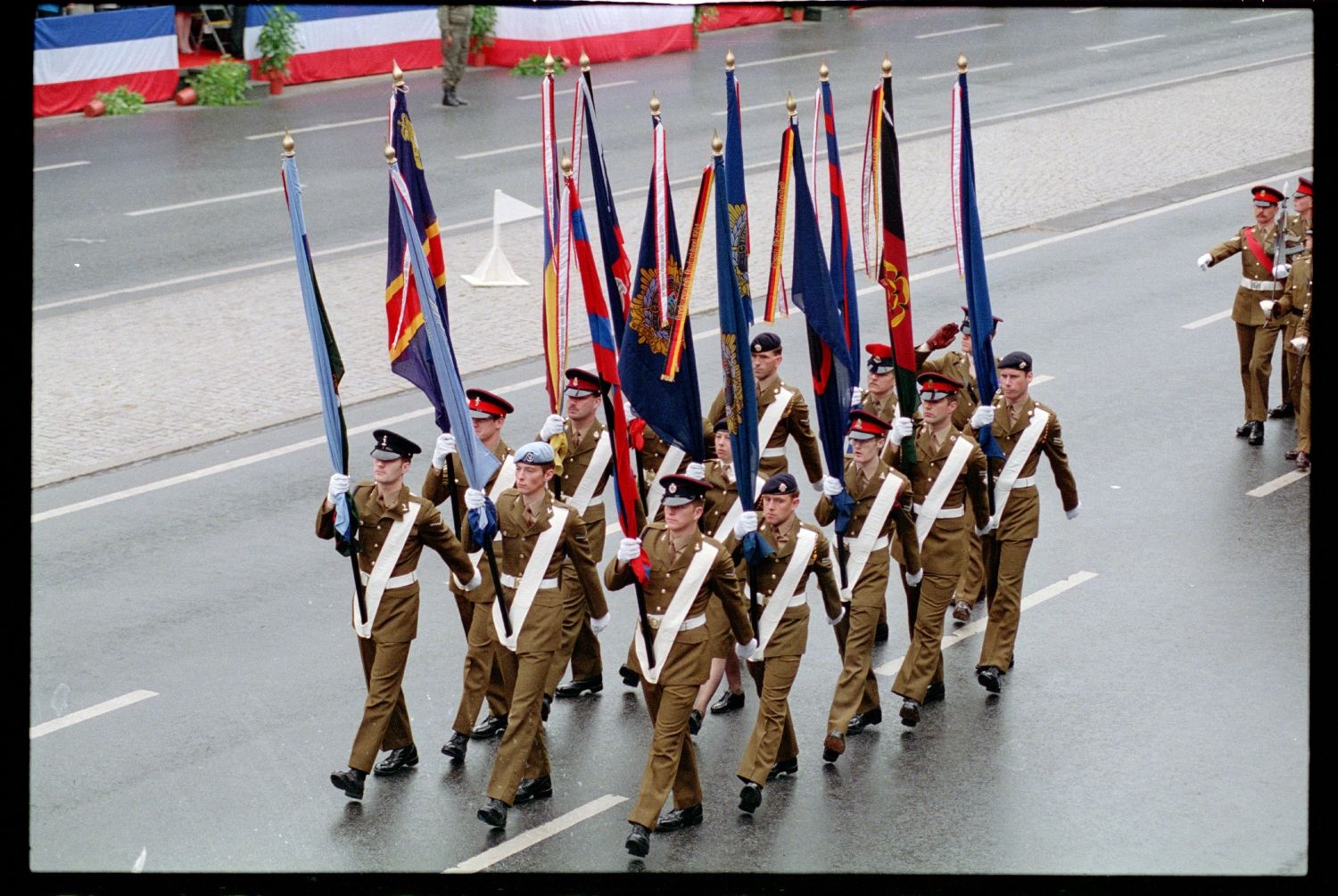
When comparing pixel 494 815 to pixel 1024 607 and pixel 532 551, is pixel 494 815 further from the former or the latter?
pixel 1024 607

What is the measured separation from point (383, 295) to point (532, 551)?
8952 mm

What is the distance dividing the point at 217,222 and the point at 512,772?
12893 millimetres

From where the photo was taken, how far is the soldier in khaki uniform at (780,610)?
Result: 8.80 meters

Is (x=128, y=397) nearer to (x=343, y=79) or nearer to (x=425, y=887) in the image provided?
(x=425, y=887)

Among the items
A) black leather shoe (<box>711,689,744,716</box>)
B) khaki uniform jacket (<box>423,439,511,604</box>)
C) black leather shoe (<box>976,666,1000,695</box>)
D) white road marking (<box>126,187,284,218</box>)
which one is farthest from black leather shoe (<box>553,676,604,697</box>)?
white road marking (<box>126,187,284,218</box>)

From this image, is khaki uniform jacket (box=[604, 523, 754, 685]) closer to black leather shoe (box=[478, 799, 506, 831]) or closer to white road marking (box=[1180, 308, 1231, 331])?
black leather shoe (box=[478, 799, 506, 831])

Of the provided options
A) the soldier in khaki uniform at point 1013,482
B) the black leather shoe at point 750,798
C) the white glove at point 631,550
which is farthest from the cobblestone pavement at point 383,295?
the black leather shoe at point 750,798

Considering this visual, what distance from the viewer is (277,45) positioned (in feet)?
83.7

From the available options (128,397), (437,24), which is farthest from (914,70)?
(128,397)

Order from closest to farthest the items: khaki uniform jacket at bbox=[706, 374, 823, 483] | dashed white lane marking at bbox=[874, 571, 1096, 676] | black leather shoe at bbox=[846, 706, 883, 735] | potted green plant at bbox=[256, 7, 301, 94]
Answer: black leather shoe at bbox=[846, 706, 883, 735]
dashed white lane marking at bbox=[874, 571, 1096, 676]
khaki uniform jacket at bbox=[706, 374, 823, 483]
potted green plant at bbox=[256, 7, 301, 94]

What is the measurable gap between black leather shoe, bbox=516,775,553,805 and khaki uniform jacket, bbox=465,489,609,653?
66 centimetres

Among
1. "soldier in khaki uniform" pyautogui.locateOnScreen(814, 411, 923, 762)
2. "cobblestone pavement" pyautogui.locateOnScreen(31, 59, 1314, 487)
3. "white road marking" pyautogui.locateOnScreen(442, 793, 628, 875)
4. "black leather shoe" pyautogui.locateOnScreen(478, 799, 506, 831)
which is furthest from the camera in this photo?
"cobblestone pavement" pyautogui.locateOnScreen(31, 59, 1314, 487)

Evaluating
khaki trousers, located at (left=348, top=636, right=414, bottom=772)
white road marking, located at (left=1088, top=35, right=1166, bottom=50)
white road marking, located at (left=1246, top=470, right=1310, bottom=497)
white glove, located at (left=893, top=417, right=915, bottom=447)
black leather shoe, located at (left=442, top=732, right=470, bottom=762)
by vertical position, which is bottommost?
white road marking, located at (left=1246, top=470, right=1310, bottom=497)

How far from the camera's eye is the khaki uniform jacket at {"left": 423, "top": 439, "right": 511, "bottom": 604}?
30.7 feet
